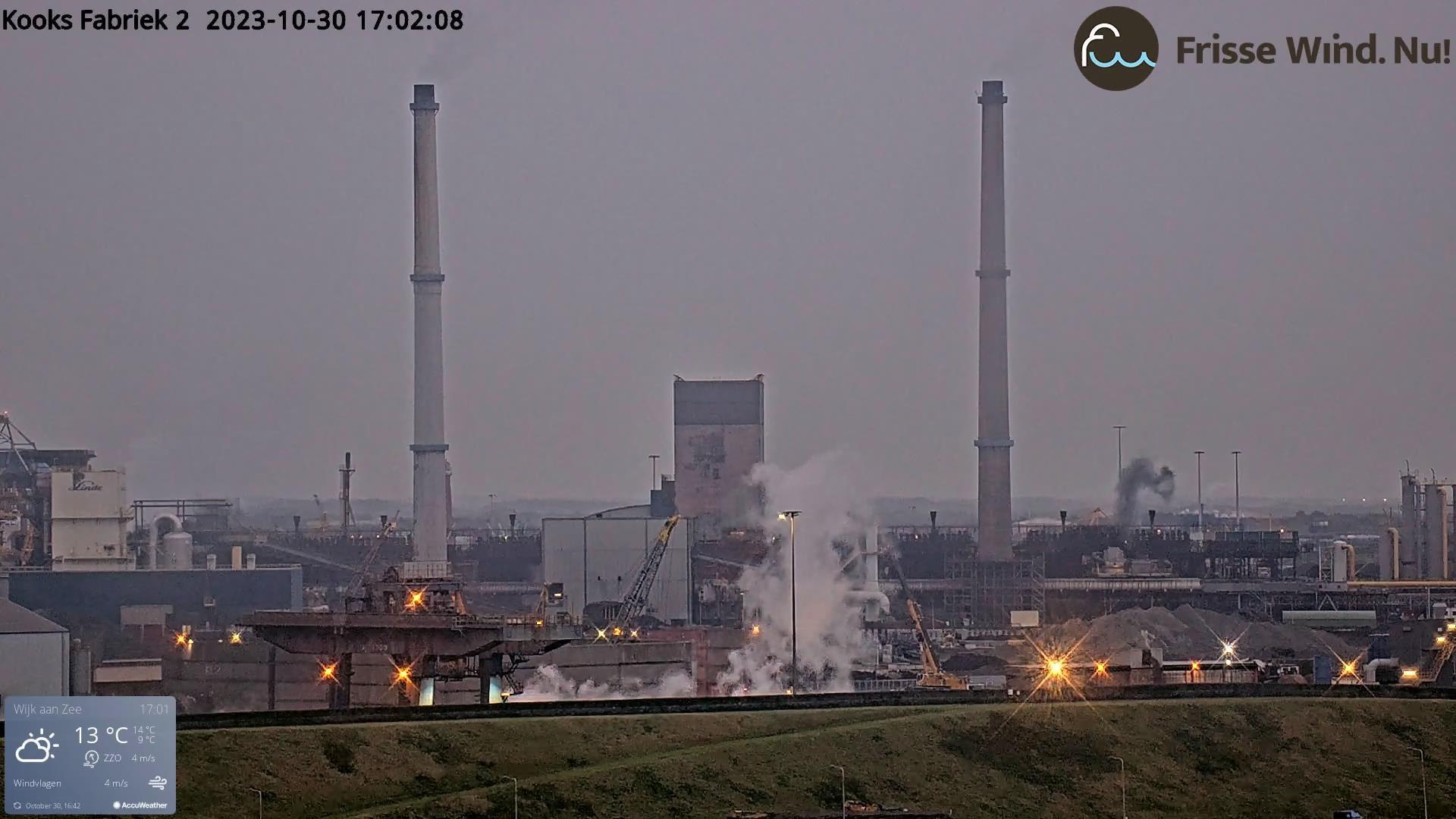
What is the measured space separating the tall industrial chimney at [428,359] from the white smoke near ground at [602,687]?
2998cm

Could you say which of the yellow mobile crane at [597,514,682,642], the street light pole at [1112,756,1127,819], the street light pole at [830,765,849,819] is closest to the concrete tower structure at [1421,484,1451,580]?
the yellow mobile crane at [597,514,682,642]

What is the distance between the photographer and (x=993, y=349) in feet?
Answer: 404

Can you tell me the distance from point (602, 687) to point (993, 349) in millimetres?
46621

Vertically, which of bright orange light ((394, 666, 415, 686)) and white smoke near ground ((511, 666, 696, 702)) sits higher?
bright orange light ((394, 666, 415, 686))

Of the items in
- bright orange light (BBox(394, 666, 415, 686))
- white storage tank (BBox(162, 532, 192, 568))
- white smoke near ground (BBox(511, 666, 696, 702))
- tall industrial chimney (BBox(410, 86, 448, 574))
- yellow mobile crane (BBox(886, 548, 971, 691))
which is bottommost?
white smoke near ground (BBox(511, 666, 696, 702))

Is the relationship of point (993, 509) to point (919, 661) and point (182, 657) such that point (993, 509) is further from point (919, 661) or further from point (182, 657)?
point (182, 657)

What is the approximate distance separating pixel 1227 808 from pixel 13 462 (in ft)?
268

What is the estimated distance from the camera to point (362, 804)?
4400 centimetres

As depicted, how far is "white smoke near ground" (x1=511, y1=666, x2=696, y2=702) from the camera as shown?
266 feet

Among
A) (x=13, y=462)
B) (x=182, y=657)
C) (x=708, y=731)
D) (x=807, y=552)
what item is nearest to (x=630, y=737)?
(x=708, y=731)

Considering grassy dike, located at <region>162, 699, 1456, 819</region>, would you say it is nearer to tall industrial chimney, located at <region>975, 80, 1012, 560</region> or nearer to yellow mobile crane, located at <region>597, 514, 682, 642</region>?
yellow mobile crane, located at <region>597, 514, 682, 642</region>

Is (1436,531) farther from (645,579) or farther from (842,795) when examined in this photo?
(842,795)
